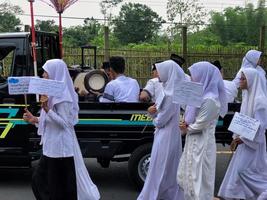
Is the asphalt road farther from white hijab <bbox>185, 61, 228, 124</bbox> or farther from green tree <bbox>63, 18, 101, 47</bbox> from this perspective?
green tree <bbox>63, 18, 101, 47</bbox>

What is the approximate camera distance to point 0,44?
7.05 metres

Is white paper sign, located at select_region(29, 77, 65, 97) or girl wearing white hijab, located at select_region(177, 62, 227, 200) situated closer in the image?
white paper sign, located at select_region(29, 77, 65, 97)

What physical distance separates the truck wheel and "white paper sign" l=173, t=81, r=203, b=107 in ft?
→ 5.94

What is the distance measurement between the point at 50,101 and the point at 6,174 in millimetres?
3435

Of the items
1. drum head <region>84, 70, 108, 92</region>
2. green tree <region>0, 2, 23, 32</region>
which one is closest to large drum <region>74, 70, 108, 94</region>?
drum head <region>84, 70, 108, 92</region>

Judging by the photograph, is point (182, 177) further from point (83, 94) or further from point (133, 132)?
point (83, 94)

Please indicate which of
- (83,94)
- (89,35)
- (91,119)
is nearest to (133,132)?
(91,119)

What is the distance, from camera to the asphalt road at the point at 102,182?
269 inches

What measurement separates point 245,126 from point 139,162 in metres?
1.72

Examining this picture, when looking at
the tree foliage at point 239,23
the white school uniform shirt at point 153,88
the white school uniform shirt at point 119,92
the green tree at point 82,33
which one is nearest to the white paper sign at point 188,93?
the white school uniform shirt at point 153,88

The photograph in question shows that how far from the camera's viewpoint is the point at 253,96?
5.79m

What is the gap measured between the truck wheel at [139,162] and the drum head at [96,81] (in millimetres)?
1155

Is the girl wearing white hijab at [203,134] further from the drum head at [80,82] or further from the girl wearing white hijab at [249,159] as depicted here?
the drum head at [80,82]

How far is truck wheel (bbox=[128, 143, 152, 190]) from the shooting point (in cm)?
682
